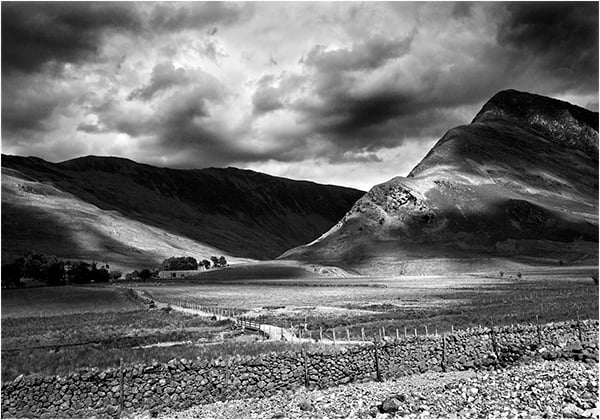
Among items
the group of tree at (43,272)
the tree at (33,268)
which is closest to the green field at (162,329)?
the group of tree at (43,272)

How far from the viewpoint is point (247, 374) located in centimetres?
3062

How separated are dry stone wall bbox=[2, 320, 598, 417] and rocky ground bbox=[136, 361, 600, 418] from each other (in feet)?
3.67

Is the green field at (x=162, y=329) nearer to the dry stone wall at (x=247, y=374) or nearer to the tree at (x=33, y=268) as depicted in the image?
the dry stone wall at (x=247, y=374)

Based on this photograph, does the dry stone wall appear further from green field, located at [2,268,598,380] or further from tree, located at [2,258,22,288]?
tree, located at [2,258,22,288]

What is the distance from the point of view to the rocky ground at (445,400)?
2427 cm

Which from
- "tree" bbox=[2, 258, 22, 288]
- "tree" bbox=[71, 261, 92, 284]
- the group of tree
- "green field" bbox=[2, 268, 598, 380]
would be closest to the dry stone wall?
"green field" bbox=[2, 268, 598, 380]

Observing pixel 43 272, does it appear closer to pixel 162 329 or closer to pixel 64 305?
Result: pixel 64 305

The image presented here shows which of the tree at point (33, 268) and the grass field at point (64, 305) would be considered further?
the tree at point (33, 268)

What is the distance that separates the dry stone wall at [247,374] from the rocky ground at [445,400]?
1120 millimetres

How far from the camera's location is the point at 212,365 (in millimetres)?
30562

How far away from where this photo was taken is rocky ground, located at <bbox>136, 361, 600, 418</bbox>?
955 inches

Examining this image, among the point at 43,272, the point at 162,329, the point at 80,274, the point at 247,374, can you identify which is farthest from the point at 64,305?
the point at 80,274

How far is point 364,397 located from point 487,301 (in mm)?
65978

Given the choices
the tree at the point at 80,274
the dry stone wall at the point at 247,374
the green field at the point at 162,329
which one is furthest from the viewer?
the tree at the point at 80,274
